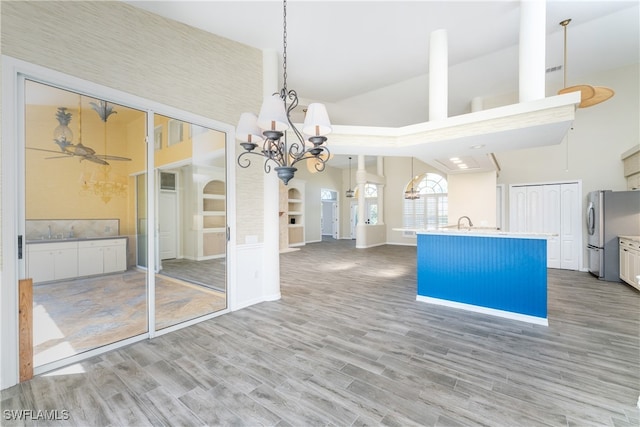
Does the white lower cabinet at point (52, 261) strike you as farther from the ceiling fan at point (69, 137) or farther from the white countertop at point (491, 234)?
the white countertop at point (491, 234)

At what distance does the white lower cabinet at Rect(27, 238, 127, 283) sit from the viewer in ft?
8.36

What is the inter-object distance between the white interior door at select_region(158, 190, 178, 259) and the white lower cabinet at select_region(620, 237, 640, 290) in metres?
7.44

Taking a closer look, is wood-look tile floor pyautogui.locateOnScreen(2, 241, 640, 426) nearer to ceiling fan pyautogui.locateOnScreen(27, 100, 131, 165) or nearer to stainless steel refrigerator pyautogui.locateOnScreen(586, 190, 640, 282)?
stainless steel refrigerator pyautogui.locateOnScreen(586, 190, 640, 282)

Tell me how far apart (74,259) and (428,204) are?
11438 millimetres

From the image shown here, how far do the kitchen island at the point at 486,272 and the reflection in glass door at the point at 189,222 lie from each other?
318 centimetres

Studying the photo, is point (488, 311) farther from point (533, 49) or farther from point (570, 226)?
point (570, 226)

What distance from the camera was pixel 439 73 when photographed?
3.73m

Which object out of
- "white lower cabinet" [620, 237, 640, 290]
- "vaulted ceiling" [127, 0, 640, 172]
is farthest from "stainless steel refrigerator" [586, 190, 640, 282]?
"vaulted ceiling" [127, 0, 640, 172]

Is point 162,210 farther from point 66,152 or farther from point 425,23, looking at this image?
point 425,23

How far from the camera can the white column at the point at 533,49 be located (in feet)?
10.3

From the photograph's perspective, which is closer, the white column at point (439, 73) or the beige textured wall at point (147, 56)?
the beige textured wall at point (147, 56)

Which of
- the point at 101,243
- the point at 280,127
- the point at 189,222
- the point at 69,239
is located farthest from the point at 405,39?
the point at 101,243

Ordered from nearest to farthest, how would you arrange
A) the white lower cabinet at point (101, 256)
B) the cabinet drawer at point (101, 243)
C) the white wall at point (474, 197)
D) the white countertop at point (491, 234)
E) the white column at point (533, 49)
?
the white column at point (533, 49) → the white countertop at point (491, 234) → the cabinet drawer at point (101, 243) → the white lower cabinet at point (101, 256) → the white wall at point (474, 197)

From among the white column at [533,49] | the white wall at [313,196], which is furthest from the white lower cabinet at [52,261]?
the white wall at [313,196]
